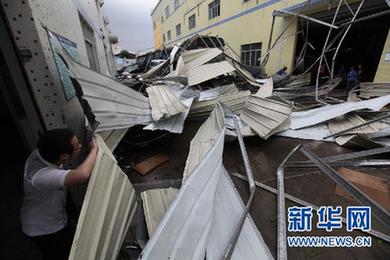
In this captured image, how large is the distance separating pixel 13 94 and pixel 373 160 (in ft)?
12.5

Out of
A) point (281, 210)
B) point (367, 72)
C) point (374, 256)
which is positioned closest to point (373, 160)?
point (374, 256)

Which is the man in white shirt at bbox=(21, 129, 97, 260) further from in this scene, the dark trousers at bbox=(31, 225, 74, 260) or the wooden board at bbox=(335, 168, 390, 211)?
the wooden board at bbox=(335, 168, 390, 211)

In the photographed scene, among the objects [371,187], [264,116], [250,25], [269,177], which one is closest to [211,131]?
[269,177]

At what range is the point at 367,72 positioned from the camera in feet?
31.4

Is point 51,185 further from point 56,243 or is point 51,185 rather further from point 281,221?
point 281,221

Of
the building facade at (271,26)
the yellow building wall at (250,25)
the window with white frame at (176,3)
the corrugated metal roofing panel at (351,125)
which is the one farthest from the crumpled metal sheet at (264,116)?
the window with white frame at (176,3)

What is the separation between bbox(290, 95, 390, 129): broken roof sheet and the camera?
333 centimetres

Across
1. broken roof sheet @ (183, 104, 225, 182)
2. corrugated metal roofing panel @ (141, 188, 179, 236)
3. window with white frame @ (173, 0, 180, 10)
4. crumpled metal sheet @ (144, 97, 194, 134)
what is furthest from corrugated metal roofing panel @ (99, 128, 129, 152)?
window with white frame @ (173, 0, 180, 10)

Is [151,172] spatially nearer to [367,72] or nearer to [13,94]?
[13,94]

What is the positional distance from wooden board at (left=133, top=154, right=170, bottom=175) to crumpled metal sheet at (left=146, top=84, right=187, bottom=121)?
0.63 metres

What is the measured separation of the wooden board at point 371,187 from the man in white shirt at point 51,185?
99.1 inches

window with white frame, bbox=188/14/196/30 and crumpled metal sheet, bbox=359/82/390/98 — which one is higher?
window with white frame, bbox=188/14/196/30

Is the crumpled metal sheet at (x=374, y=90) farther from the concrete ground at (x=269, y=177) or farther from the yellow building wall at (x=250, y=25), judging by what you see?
the concrete ground at (x=269, y=177)

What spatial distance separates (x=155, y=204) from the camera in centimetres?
186
